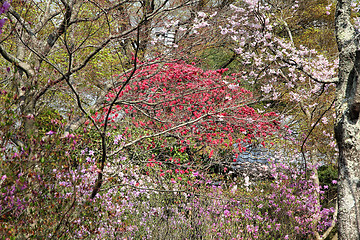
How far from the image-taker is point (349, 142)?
3.39 metres

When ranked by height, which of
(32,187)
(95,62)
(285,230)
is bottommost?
(285,230)

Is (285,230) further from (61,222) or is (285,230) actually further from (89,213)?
(61,222)

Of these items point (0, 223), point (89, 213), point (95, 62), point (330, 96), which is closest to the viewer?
point (0, 223)

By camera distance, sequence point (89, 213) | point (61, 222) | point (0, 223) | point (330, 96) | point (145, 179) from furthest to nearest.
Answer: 1. point (330, 96)
2. point (145, 179)
3. point (89, 213)
4. point (61, 222)
5. point (0, 223)

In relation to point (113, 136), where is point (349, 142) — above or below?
above

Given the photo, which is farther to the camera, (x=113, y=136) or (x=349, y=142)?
(x=113, y=136)

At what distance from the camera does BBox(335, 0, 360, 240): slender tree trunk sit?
10.8 feet

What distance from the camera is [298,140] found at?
8180 mm

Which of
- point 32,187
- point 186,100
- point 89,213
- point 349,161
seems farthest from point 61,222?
point 186,100

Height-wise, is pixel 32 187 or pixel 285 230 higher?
pixel 32 187

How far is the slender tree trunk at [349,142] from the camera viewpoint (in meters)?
3.30

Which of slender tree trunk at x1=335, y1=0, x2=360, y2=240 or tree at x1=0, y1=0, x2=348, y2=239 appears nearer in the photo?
tree at x1=0, y1=0, x2=348, y2=239

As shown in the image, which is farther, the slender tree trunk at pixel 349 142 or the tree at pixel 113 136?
the slender tree trunk at pixel 349 142

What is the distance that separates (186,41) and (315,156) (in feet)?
16.4
